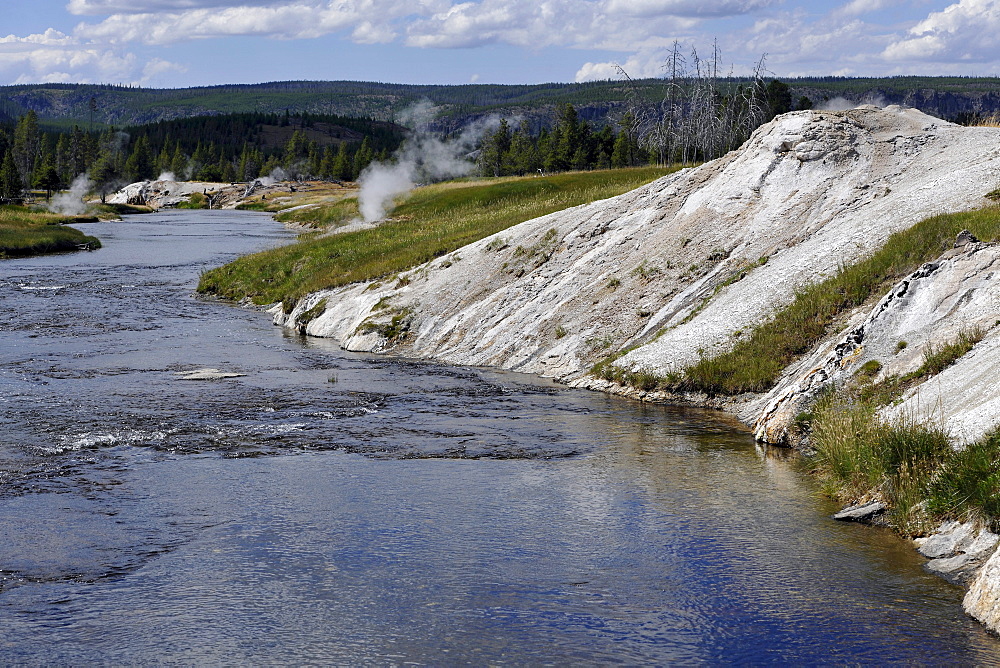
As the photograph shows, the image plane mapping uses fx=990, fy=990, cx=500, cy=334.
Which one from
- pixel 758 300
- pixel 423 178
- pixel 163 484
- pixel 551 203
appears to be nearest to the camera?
pixel 163 484

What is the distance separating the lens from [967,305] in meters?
18.2

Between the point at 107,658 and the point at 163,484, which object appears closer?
the point at 107,658

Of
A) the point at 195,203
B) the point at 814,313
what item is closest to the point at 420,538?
the point at 814,313

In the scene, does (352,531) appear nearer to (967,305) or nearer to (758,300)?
(967,305)

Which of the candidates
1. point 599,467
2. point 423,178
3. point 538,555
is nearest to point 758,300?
point 599,467

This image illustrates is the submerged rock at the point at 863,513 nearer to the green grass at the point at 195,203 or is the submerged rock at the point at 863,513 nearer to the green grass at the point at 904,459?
the green grass at the point at 904,459

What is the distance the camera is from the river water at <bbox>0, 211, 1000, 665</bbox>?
10.1 meters

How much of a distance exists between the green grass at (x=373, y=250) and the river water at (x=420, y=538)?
1496 cm

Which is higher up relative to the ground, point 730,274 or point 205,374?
point 730,274

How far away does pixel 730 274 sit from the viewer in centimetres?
2592

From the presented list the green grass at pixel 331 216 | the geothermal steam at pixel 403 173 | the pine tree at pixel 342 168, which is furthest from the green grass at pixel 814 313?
the pine tree at pixel 342 168

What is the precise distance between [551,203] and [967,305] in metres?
30.1

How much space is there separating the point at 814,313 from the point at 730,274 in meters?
4.06

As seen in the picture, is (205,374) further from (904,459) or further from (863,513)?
(904,459)
